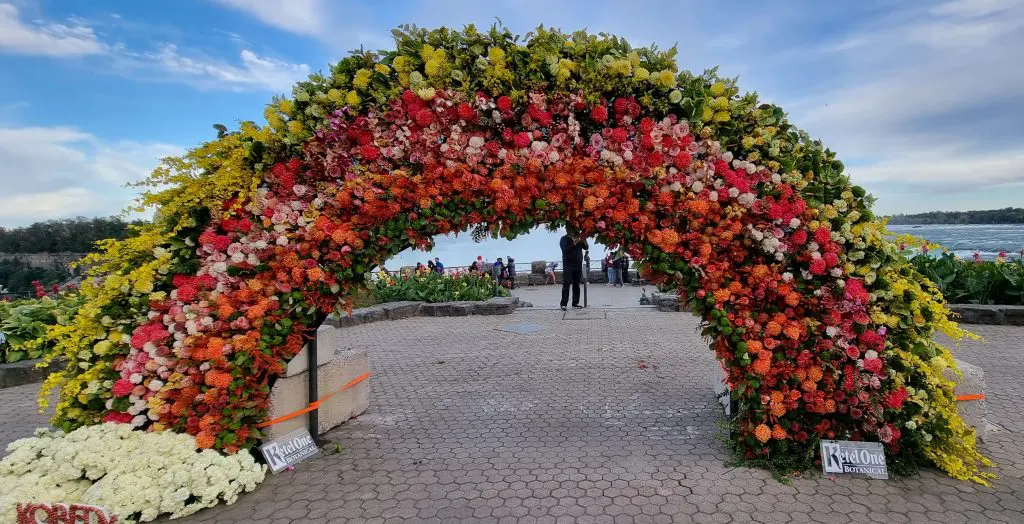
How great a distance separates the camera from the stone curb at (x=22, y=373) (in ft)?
23.8

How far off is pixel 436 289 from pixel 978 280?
36.8ft

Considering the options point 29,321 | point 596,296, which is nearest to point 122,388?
point 29,321

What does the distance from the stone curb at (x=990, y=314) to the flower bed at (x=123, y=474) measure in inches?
454

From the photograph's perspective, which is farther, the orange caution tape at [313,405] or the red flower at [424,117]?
the orange caution tape at [313,405]

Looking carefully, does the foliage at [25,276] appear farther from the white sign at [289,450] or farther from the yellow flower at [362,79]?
the yellow flower at [362,79]

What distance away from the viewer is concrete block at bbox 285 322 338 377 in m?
4.59

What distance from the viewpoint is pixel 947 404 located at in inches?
151

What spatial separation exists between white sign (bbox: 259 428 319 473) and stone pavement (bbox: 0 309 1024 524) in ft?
0.35

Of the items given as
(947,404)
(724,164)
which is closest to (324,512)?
(724,164)

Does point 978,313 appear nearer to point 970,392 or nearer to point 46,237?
point 970,392

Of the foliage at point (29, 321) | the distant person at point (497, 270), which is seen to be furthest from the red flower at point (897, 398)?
the distant person at point (497, 270)

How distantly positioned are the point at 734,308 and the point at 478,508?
2.26 metres

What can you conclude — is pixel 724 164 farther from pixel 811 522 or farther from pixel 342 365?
pixel 342 365

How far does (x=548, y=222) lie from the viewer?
399 centimetres
